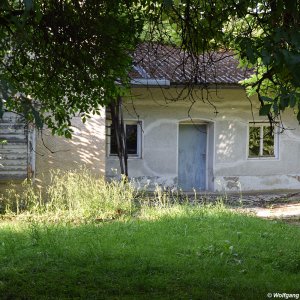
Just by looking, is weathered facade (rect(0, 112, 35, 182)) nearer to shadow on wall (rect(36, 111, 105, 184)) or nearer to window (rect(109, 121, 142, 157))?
shadow on wall (rect(36, 111, 105, 184))

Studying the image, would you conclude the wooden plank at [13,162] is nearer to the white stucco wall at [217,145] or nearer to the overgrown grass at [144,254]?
the overgrown grass at [144,254]

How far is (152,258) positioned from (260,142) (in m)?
9.49

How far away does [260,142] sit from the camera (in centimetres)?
1557

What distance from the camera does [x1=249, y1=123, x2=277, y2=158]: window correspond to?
1543 cm

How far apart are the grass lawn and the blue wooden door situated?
228 inches

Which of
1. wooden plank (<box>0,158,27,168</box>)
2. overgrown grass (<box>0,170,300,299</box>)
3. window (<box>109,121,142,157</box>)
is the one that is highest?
window (<box>109,121,142,157</box>)

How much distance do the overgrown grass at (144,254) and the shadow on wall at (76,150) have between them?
2.10 m

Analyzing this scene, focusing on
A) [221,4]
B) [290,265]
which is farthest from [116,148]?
[221,4]

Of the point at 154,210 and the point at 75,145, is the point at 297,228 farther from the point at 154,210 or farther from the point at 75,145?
the point at 75,145

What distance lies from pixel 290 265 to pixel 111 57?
306cm

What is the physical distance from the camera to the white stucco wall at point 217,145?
47.3 feet

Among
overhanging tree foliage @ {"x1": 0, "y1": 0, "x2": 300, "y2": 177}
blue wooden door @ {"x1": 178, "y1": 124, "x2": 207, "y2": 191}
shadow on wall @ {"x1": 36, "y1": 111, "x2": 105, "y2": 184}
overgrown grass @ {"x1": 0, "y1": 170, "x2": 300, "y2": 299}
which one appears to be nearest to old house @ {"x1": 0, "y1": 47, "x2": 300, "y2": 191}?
blue wooden door @ {"x1": 178, "y1": 124, "x2": 207, "y2": 191}

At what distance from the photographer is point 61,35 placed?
537cm

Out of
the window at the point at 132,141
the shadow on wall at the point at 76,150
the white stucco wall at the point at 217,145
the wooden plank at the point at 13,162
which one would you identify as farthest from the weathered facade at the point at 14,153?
the window at the point at 132,141
